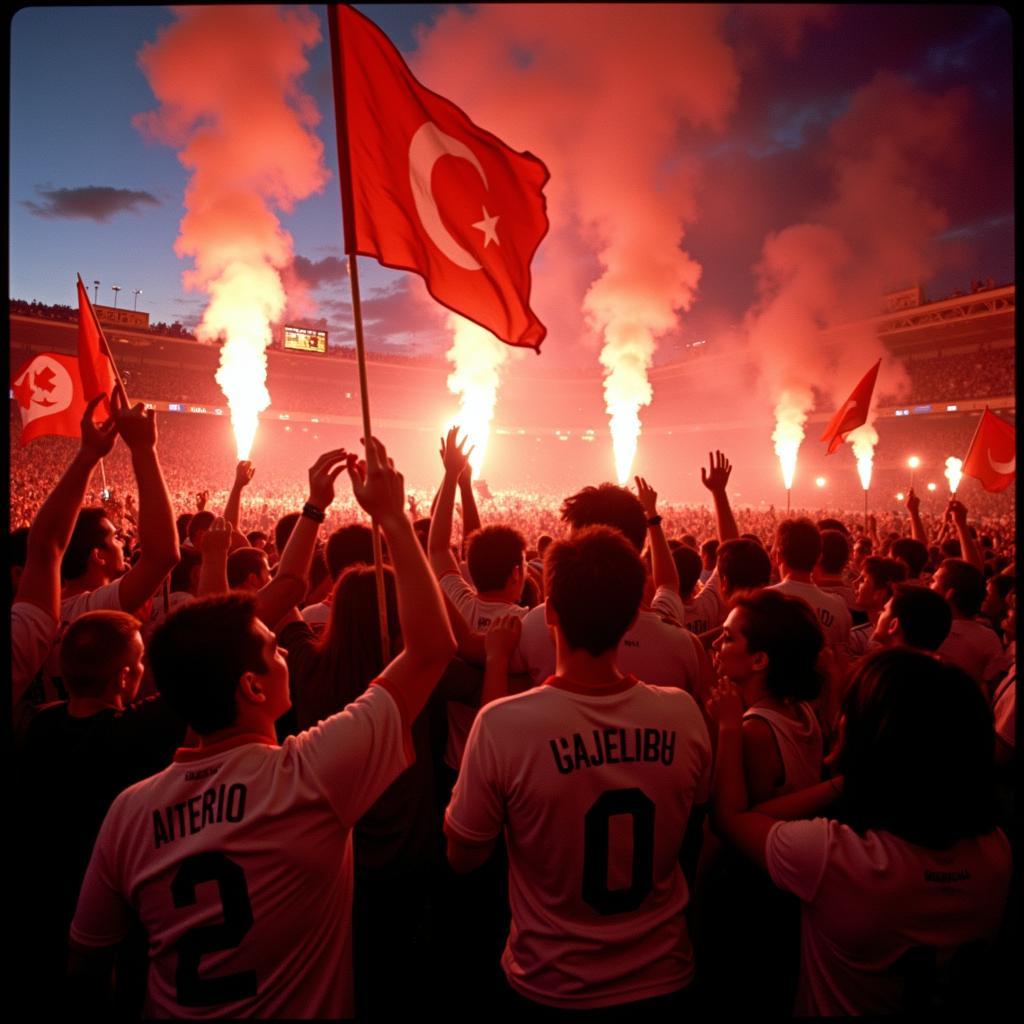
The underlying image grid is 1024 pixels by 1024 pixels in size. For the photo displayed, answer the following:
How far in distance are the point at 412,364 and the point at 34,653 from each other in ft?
177

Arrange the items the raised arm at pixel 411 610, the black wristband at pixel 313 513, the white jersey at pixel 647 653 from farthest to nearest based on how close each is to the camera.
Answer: the black wristband at pixel 313 513 < the white jersey at pixel 647 653 < the raised arm at pixel 411 610

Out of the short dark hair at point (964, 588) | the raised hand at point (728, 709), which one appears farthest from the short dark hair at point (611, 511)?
the short dark hair at point (964, 588)

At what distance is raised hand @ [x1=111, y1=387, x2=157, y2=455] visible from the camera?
288cm

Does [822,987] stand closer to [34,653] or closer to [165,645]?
[165,645]

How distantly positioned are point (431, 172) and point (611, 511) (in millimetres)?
2122

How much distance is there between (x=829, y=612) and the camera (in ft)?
14.4

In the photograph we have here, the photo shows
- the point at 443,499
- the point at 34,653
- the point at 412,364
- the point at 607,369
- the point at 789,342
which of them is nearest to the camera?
the point at 34,653

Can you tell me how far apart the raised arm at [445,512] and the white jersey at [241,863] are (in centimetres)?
166

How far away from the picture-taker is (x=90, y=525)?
3.78m

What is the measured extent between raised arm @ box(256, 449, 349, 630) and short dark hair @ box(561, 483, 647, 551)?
1264 mm

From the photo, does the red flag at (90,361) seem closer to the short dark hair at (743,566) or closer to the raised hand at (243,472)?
the raised hand at (243,472)

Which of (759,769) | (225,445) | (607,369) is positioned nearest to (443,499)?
(759,769)

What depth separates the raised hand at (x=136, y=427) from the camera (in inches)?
113

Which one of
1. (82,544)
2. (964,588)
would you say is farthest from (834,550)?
(82,544)
